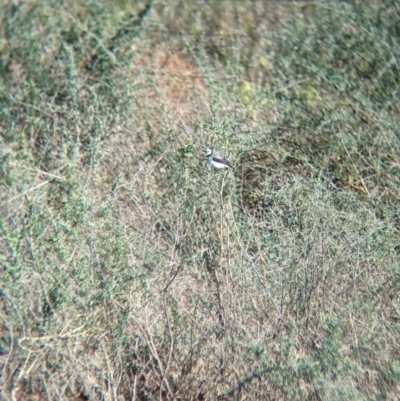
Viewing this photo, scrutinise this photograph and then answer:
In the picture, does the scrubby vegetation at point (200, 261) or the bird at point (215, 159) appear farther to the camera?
the bird at point (215, 159)

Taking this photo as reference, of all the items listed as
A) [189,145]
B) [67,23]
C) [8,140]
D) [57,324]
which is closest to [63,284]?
[57,324]

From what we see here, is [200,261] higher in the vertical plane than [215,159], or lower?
lower

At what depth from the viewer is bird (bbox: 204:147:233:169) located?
387 centimetres

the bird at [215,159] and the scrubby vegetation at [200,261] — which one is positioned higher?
the bird at [215,159]

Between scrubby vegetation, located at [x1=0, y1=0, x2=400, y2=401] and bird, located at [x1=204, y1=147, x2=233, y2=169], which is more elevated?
bird, located at [x1=204, y1=147, x2=233, y2=169]

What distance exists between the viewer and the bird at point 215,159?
3.87 m

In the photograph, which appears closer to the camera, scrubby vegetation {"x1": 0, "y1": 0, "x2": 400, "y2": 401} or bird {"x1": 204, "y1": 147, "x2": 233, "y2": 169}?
scrubby vegetation {"x1": 0, "y1": 0, "x2": 400, "y2": 401}

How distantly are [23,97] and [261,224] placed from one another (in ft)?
7.96

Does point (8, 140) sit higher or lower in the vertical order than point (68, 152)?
lower

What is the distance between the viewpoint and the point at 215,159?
12.8ft

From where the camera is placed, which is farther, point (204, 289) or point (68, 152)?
point (68, 152)

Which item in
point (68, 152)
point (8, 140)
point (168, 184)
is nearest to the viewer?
point (168, 184)

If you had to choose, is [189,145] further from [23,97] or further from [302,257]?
[23,97]

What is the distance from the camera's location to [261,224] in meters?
3.98
